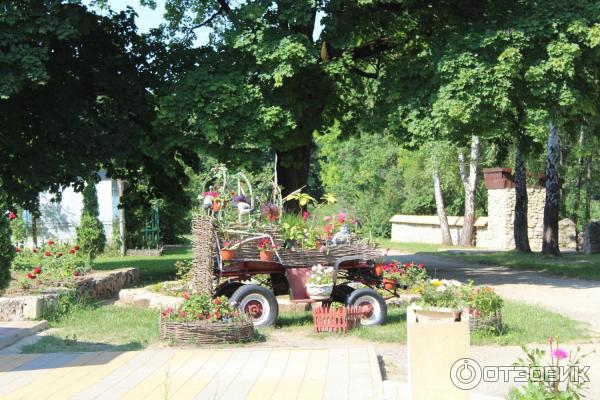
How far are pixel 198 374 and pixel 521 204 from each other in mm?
22600

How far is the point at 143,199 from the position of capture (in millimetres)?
21094

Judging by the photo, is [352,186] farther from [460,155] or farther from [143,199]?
[143,199]

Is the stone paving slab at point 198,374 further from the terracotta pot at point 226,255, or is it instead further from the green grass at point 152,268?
the green grass at point 152,268

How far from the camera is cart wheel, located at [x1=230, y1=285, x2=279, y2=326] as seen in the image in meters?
10.9

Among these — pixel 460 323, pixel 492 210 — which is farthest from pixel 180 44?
pixel 492 210

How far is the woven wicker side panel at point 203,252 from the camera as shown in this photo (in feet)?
36.4

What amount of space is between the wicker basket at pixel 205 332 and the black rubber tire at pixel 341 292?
2207 mm

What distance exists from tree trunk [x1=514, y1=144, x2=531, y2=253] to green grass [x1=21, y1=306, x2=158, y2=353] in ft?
60.9

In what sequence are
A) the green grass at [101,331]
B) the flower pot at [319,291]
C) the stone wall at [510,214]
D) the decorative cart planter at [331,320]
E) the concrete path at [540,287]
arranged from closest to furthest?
1. the green grass at [101,331]
2. the decorative cart planter at [331,320]
3. the flower pot at [319,291]
4. the concrete path at [540,287]
5. the stone wall at [510,214]

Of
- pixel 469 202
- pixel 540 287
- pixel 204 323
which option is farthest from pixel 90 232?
pixel 204 323

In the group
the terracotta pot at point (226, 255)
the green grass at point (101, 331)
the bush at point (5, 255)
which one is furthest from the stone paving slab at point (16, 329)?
the terracotta pot at point (226, 255)

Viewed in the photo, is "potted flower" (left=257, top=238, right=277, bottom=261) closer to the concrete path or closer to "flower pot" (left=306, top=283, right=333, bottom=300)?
"flower pot" (left=306, top=283, right=333, bottom=300)

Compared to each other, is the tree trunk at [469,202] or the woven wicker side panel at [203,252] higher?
the tree trunk at [469,202]

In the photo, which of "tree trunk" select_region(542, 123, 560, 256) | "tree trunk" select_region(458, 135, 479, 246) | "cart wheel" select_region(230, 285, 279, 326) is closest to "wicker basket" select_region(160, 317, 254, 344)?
"cart wheel" select_region(230, 285, 279, 326)
